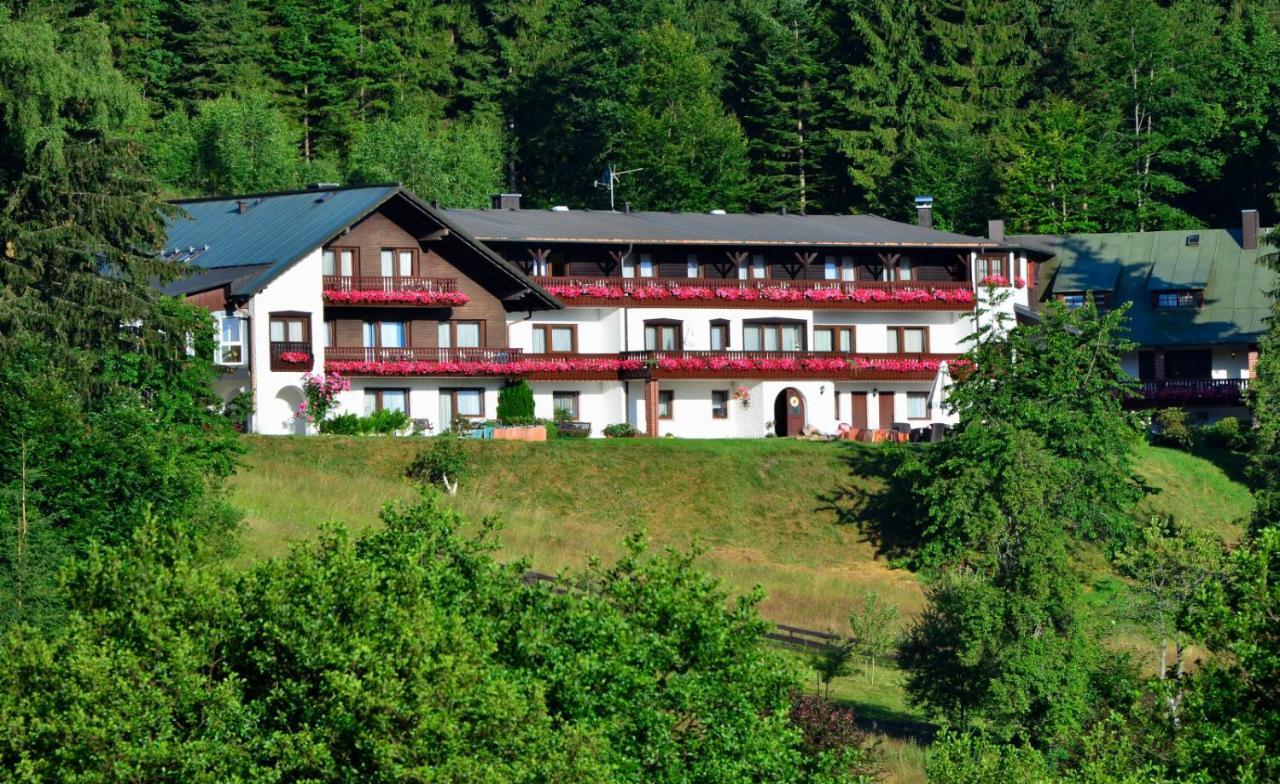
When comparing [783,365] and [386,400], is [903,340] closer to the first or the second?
[783,365]

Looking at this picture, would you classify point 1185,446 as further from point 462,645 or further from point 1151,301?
point 462,645

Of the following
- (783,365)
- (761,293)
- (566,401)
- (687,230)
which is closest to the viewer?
(566,401)

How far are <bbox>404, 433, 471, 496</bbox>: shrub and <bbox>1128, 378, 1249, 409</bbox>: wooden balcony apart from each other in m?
30.0

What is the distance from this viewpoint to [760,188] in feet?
335

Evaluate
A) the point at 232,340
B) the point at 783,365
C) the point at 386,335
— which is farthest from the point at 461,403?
the point at 783,365

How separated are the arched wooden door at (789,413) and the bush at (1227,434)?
43.7 feet

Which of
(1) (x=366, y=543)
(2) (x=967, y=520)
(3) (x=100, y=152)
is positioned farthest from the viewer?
(3) (x=100, y=152)

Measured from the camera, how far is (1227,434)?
70.7 meters

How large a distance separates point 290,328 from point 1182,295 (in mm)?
36834

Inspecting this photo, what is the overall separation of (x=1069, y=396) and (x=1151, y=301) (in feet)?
91.3

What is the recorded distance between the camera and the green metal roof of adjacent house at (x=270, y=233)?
6481 centimetres

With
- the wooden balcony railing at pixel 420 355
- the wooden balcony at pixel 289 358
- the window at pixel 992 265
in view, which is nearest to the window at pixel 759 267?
the window at pixel 992 265

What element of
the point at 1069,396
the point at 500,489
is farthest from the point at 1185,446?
the point at 500,489

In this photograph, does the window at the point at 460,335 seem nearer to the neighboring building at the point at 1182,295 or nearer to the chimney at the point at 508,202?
the chimney at the point at 508,202
